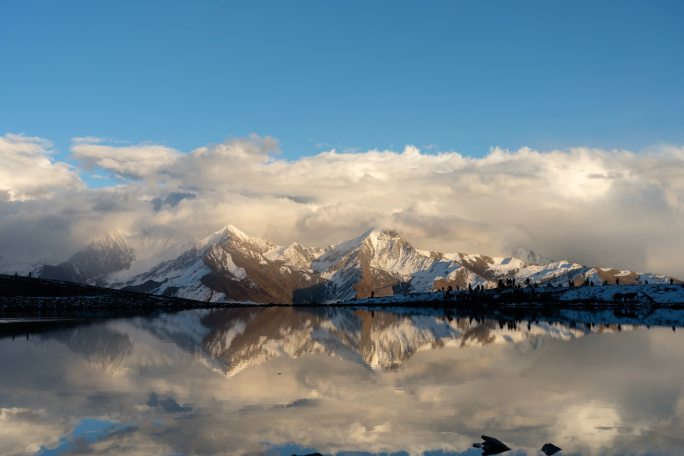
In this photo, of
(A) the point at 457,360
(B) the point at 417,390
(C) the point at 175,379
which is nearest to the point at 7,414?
(C) the point at 175,379

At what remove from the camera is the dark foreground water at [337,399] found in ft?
139

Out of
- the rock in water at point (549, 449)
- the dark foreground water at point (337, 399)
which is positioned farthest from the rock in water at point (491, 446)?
the rock in water at point (549, 449)

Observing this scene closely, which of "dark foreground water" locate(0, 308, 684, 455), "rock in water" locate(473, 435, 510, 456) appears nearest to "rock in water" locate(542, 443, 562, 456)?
"dark foreground water" locate(0, 308, 684, 455)

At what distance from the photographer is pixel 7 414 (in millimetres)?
49906

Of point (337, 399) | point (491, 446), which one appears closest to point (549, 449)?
point (491, 446)

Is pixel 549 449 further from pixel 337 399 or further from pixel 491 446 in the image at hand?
pixel 337 399

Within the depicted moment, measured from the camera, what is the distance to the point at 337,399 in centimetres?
5647

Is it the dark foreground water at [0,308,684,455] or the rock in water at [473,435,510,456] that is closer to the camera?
the rock in water at [473,435,510,456]

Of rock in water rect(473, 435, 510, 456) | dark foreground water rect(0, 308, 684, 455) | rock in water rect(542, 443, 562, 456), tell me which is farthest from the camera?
dark foreground water rect(0, 308, 684, 455)

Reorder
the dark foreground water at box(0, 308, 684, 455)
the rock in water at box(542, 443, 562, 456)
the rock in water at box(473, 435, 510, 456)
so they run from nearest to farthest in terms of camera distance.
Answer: the rock in water at box(542, 443, 562, 456), the rock in water at box(473, 435, 510, 456), the dark foreground water at box(0, 308, 684, 455)

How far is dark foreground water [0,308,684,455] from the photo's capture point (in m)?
42.3

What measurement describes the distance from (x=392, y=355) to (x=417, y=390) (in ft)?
101

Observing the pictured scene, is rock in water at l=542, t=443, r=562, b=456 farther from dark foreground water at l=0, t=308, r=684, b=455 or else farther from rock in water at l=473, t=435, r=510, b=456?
rock in water at l=473, t=435, r=510, b=456

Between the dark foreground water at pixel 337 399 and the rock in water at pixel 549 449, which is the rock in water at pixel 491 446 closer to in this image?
the dark foreground water at pixel 337 399
